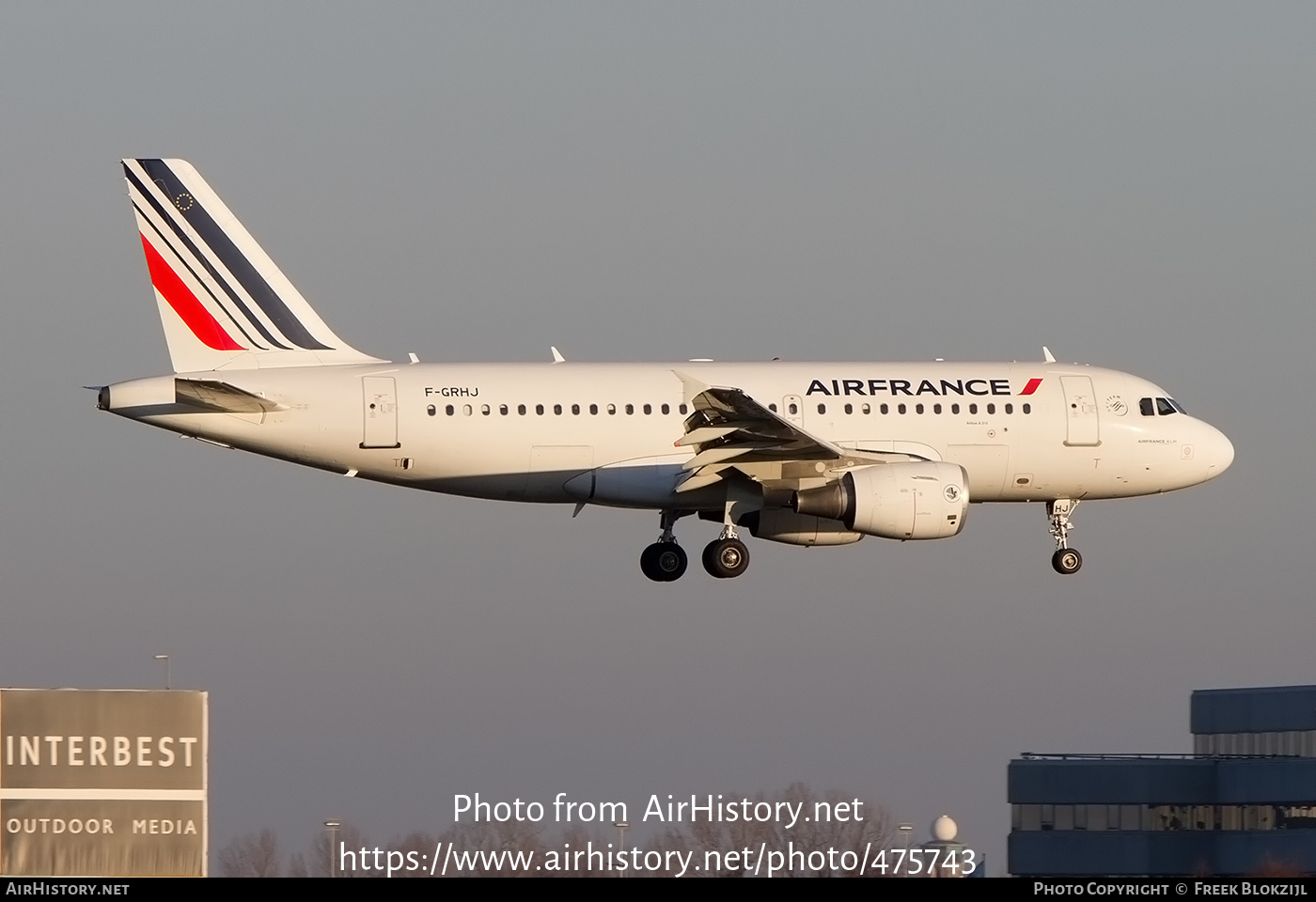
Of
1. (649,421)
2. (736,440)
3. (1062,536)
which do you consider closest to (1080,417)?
(1062,536)

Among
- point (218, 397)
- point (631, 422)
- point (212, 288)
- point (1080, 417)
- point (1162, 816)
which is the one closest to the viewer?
point (218, 397)

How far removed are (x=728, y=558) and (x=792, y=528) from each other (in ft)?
5.43

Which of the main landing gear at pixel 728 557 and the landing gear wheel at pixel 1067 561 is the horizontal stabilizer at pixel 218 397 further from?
the landing gear wheel at pixel 1067 561

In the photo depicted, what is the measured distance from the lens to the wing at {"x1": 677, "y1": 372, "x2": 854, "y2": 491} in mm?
47531

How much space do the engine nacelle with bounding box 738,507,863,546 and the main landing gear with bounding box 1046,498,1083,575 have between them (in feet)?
16.5

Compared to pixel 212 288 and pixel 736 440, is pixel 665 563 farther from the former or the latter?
pixel 212 288

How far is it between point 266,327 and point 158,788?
13963mm

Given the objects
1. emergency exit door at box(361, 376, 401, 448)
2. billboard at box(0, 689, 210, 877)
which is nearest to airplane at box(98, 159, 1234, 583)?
emergency exit door at box(361, 376, 401, 448)

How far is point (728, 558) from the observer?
5156 centimetres

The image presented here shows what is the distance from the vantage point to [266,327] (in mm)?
51125
